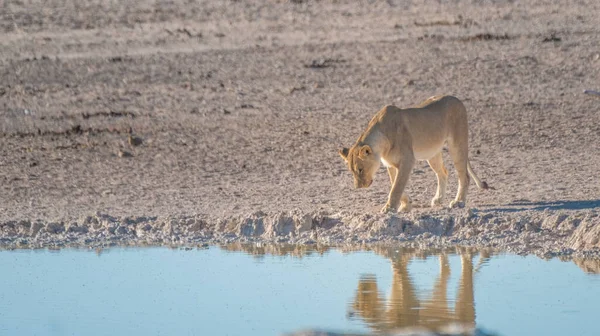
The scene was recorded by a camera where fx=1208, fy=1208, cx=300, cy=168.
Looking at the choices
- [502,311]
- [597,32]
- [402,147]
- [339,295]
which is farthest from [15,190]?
[597,32]

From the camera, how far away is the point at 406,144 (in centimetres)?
996

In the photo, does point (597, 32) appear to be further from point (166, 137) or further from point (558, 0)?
point (166, 137)

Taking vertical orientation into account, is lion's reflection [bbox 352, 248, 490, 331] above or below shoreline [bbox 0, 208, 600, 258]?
below

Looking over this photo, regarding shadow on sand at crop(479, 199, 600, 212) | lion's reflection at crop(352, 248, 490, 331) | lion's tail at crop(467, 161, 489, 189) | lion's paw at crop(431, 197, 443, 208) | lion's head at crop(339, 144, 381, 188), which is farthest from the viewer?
lion's tail at crop(467, 161, 489, 189)

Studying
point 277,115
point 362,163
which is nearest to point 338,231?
point 362,163

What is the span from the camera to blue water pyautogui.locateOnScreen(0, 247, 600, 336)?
6.86 meters

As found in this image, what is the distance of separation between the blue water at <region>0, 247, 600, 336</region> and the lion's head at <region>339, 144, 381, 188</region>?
3.74 feet

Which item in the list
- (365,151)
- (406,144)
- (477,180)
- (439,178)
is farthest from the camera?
(477,180)

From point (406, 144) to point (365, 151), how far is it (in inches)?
16.4

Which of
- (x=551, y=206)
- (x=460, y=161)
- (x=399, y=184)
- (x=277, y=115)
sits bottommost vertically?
(x=551, y=206)

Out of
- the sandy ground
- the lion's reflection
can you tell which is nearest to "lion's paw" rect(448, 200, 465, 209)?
the sandy ground

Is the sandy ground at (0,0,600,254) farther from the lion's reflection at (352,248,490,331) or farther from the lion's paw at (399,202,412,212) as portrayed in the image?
the lion's reflection at (352,248,490,331)

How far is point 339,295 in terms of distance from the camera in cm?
751

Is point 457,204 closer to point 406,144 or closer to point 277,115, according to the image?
point 406,144
